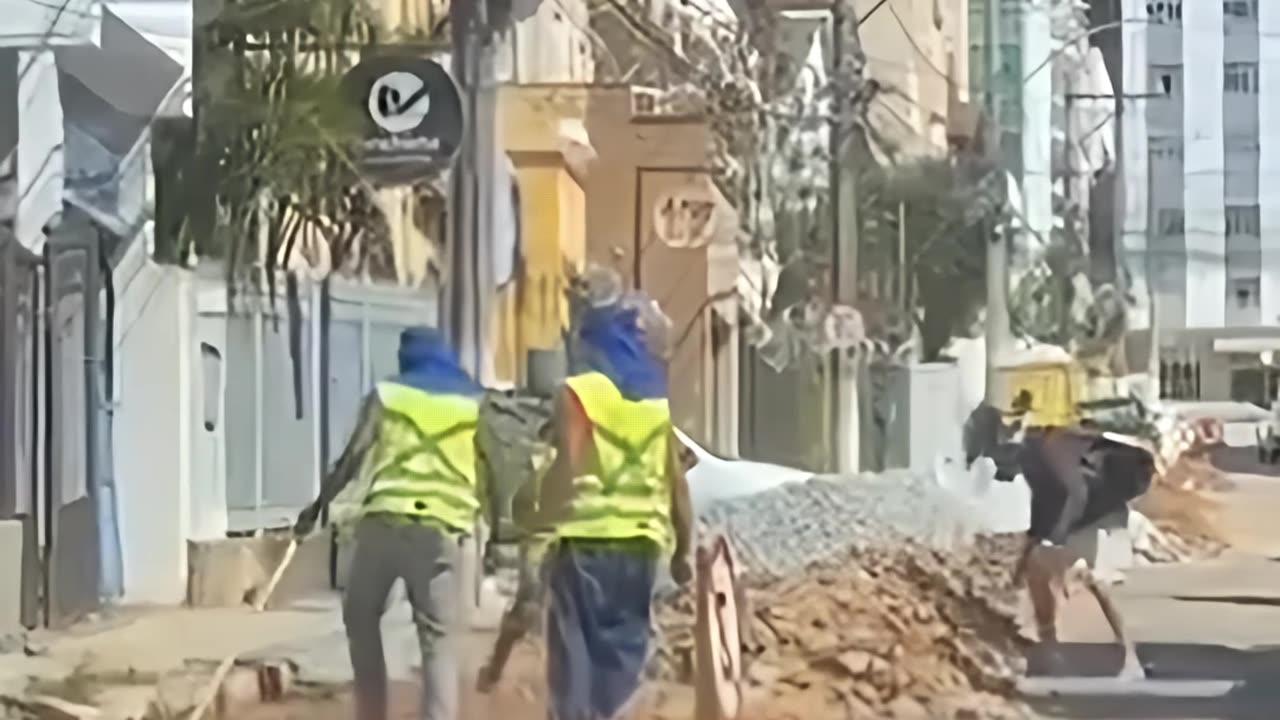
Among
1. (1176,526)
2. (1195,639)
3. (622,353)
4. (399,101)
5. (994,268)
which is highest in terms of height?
(399,101)

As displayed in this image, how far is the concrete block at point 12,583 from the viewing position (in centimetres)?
194

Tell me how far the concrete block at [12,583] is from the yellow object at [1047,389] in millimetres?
1319

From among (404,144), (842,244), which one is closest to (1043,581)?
(842,244)

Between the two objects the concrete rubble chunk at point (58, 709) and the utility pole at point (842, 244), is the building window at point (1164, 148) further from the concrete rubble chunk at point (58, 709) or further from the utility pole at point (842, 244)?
the concrete rubble chunk at point (58, 709)

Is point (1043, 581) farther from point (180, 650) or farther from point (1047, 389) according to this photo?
point (180, 650)

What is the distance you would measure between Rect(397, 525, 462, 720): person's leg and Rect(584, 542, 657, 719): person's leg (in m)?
0.18

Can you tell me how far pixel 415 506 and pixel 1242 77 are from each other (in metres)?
1.21

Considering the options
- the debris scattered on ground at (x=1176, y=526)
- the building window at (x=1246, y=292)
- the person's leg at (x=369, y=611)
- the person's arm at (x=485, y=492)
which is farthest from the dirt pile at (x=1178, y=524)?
the person's leg at (x=369, y=611)

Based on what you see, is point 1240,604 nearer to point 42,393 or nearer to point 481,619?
point 481,619

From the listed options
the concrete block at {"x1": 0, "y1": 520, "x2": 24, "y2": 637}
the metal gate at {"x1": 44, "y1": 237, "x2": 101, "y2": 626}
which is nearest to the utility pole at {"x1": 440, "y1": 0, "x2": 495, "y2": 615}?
the metal gate at {"x1": 44, "y1": 237, "x2": 101, "y2": 626}

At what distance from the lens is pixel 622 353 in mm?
1866

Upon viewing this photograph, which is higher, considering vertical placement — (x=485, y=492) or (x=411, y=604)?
(x=485, y=492)

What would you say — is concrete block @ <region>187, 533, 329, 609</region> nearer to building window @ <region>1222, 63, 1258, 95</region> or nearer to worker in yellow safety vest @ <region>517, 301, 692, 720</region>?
worker in yellow safety vest @ <region>517, 301, 692, 720</region>

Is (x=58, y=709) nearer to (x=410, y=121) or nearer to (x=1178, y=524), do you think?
(x=410, y=121)
